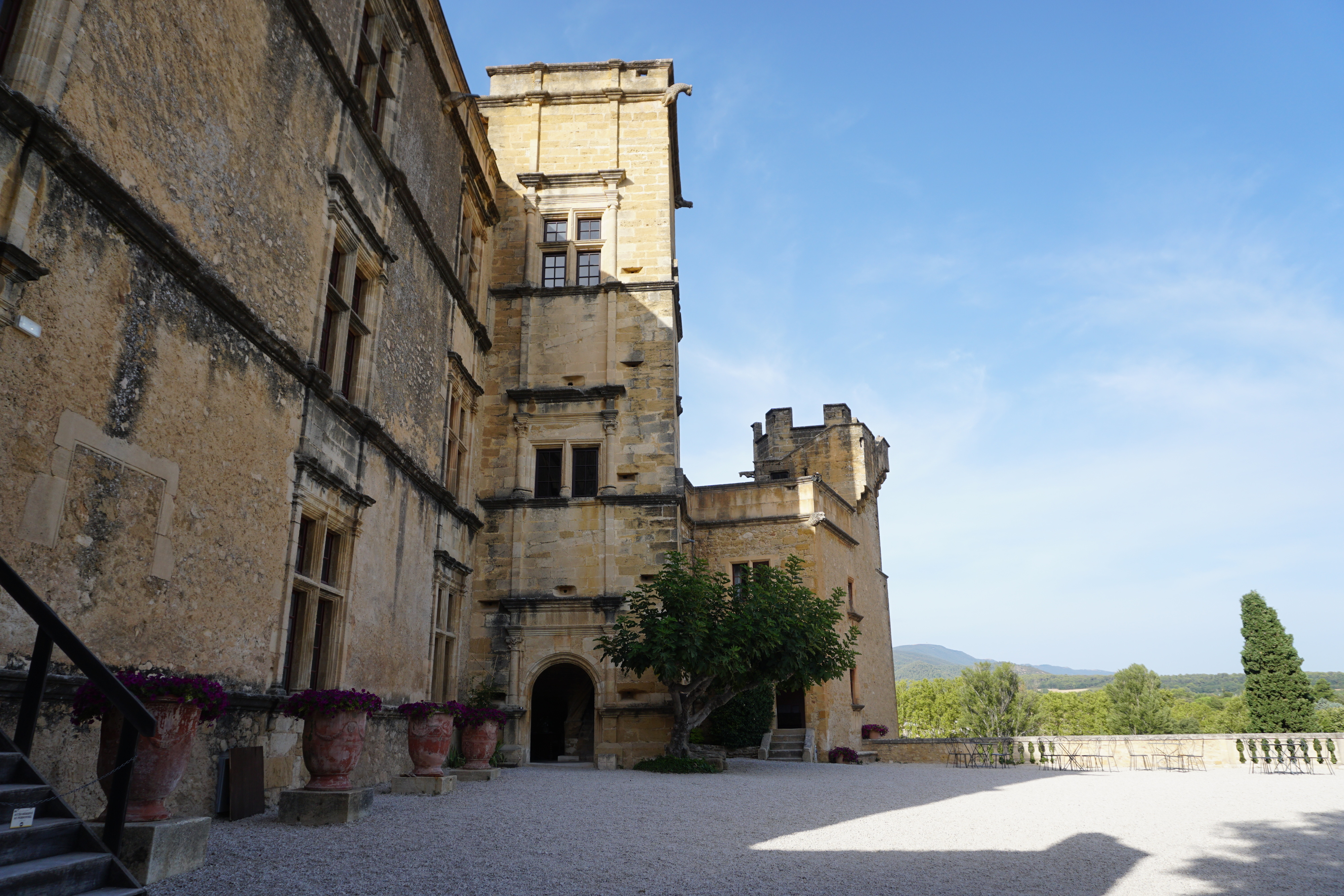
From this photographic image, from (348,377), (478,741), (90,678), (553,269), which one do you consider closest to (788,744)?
(478,741)

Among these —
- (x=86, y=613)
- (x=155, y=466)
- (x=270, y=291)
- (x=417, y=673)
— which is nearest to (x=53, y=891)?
(x=86, y=613)

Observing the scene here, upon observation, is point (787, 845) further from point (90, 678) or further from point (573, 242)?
point (573, 242)

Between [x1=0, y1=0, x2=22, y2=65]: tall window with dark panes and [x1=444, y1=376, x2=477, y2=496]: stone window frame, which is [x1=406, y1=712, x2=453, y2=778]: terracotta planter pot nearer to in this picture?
[x1=444, y1=376, x2=477, y2=496]: stone window frame

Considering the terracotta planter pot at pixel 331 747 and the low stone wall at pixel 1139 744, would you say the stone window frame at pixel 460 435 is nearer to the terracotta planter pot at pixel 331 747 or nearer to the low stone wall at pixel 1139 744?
the terracotta planter pot at pixel 331 747

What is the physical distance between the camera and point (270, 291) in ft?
26.9

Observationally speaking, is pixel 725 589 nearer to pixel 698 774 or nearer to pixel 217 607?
pixel 698 774

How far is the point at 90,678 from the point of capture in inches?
144

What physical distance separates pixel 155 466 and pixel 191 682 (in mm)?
2208

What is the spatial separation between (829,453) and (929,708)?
5300 cm

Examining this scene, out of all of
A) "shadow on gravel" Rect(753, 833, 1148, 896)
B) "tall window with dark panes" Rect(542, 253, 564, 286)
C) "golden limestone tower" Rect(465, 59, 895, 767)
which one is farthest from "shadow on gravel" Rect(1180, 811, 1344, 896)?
"tall window with dark panes" Rect(542, 253, 564, 286)

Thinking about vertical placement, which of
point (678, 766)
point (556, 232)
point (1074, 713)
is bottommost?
point (1074, 713)

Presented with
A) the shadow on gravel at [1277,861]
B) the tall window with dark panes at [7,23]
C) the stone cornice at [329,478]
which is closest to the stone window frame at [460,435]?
the stone cornice at [329,478]

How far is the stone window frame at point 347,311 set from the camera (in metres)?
9.53

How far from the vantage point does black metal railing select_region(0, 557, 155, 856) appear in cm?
352
